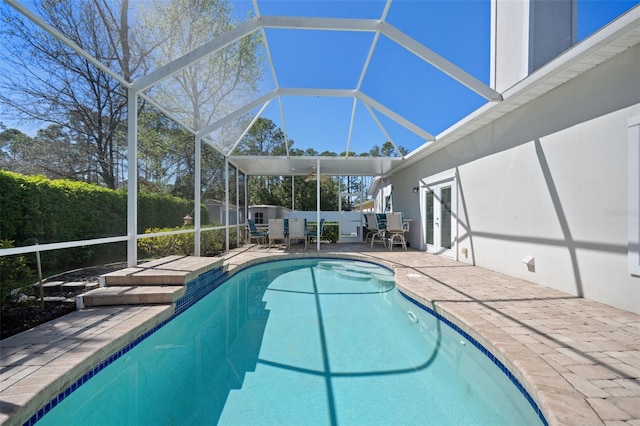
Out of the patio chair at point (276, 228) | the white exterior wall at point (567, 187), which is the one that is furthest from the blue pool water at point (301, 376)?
the patio chair at point (276, 228)

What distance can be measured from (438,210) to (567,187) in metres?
4.22

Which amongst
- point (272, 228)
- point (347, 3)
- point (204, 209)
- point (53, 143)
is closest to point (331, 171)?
point (272, 228)

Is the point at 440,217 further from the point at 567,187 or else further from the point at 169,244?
the point at 169,244

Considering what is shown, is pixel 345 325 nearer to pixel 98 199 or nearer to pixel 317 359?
pixel 317 359

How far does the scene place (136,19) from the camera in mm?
4188

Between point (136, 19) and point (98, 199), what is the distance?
351 centimetres

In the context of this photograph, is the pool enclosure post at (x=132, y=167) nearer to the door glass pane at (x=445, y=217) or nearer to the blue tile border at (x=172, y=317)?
the blue tile border at (x=172, y=317)

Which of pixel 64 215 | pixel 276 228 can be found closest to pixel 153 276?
pixel 64 215

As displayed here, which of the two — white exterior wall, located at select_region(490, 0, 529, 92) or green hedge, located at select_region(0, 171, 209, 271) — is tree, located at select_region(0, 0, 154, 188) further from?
white exterior wall, located at select_region(490, 0, 529, 92)

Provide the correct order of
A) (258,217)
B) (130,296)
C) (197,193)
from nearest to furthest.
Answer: (130,296)
(197,193)
(258,217)

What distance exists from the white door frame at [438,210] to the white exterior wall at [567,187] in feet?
3.14

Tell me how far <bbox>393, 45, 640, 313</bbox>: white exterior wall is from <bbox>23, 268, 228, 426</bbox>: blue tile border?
5.39 m

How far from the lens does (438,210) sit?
832cm

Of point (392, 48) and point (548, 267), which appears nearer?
point (548, 267)
